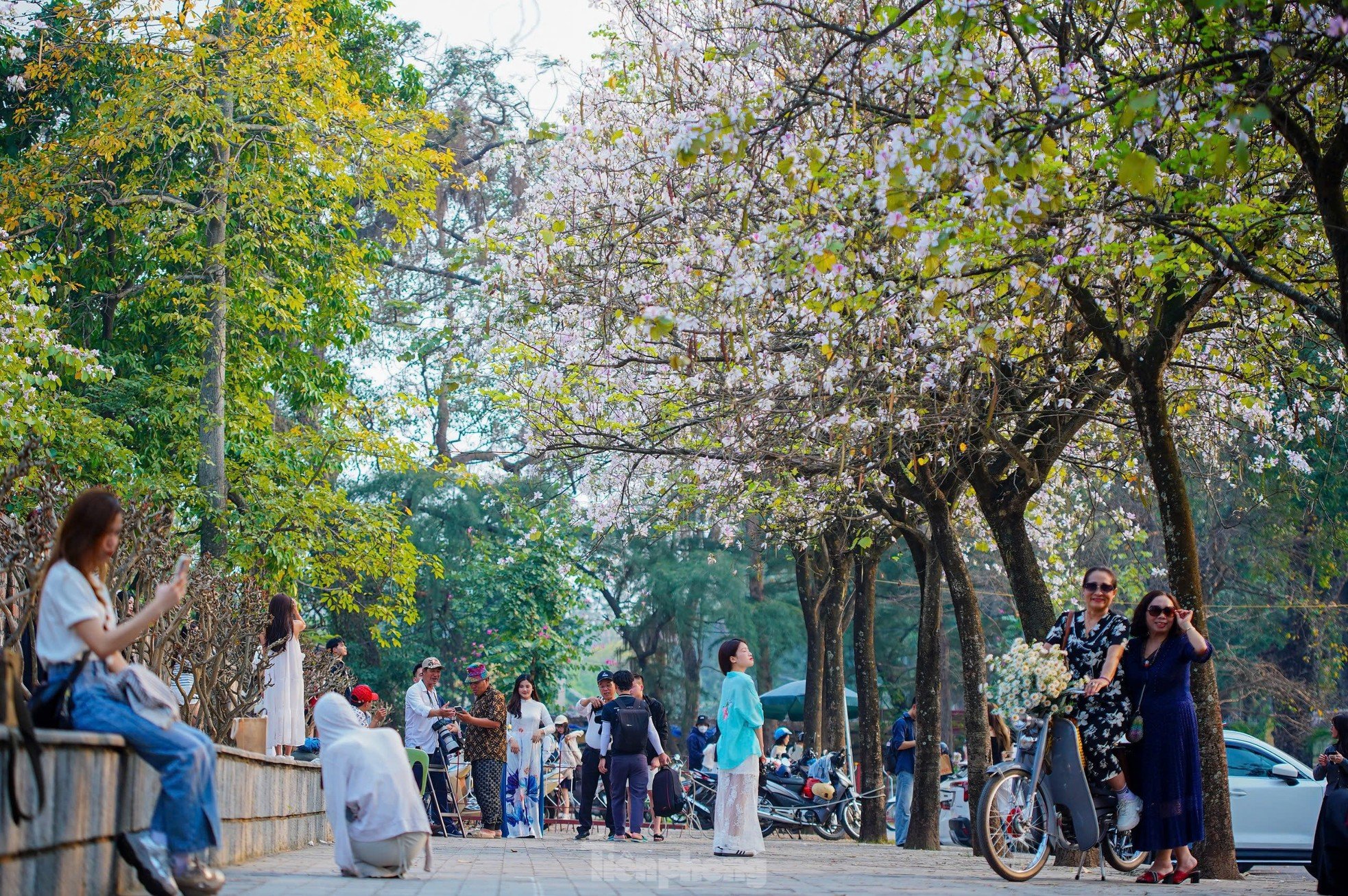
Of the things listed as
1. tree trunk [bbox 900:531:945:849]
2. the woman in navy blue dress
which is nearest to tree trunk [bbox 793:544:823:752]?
→ tree trunk [bbox 900:531:945:849]

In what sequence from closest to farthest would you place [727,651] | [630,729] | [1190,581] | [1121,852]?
1. [1121,852]
2. [1190,581]
3. [727,651]
4. [630,729]

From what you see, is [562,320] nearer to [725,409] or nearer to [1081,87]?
[725,409]

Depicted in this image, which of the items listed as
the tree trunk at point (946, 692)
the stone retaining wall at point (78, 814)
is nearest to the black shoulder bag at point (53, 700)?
the stone retaining wall at point (78, 814)

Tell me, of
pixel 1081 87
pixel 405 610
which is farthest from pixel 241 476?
pixel 1081 87

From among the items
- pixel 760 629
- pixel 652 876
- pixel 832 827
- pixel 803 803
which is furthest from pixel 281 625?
pixel 760 629

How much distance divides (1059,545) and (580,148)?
11.5m

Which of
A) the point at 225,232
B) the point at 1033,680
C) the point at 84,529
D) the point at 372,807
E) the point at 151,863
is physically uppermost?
the point at 225,232

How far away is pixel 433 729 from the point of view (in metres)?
19.1

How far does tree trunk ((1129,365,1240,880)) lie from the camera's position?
1062 centimetres

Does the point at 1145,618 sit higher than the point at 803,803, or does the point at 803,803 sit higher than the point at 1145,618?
the point at 1145,618

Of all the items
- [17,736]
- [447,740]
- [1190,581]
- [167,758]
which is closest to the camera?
[17,736]

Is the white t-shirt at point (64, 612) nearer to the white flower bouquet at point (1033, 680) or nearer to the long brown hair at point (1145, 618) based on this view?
the white flower bouquet at point (1033, 680)

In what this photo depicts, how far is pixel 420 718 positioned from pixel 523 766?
177 centimetres

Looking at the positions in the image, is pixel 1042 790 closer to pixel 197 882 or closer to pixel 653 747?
pixel 197 882
